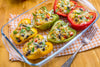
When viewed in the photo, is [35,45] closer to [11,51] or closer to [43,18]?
[11,51]

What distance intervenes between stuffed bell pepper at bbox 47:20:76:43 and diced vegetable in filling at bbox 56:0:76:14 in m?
0.20

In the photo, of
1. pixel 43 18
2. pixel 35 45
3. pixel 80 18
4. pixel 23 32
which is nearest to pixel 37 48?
pixel 35 45

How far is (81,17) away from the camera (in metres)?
1.77

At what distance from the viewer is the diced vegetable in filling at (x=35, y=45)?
158 centimetres

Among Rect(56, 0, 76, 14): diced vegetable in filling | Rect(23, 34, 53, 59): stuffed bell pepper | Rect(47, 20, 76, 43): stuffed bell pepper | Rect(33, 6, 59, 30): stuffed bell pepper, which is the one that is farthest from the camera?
Rect(56, 0, 76, 14): diced vegetable in filling

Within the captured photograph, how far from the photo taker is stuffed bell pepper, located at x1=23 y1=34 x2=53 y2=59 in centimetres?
156

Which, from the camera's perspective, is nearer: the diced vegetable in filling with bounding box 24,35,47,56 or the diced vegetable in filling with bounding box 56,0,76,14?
the diced vegetable in filling with bounding box 24,35,47,56

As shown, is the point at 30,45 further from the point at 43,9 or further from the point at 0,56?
the point at 43,9

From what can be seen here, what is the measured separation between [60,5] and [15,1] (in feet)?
2.31

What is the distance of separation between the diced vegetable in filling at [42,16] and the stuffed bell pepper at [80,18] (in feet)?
0.85

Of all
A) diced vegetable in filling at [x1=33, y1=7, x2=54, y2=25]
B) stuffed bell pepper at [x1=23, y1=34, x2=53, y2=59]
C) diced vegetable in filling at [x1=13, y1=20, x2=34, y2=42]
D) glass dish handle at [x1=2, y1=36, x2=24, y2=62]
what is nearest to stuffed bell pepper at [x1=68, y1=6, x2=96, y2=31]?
diced vegetable in filling at [x1=33, y1=7, x2=54, y2=25]

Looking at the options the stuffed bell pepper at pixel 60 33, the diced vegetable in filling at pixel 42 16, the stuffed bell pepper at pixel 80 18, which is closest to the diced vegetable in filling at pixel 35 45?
the stuffed bell pepper at pixel 60 33

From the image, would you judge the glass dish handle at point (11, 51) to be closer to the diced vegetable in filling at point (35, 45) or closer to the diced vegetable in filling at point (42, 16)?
the diced vegetable in filling at point (35, 45)

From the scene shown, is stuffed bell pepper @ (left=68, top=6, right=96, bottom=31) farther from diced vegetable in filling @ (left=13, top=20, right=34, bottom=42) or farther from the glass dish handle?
the glass dish handle
